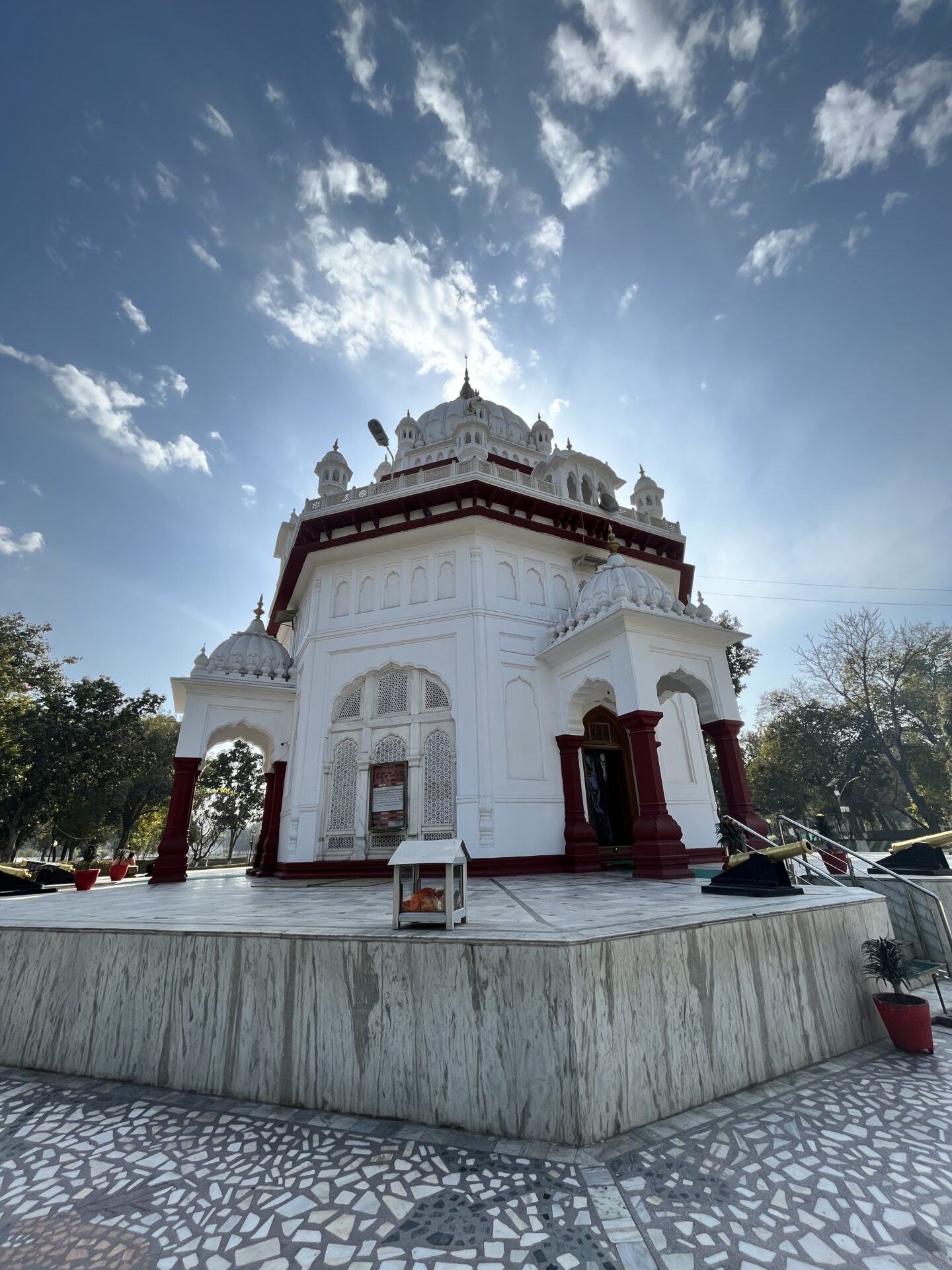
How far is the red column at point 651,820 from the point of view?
8.27 meters

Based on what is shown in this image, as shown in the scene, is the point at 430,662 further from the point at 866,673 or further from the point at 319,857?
the point at 866,673

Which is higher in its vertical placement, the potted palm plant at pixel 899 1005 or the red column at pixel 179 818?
the red column at pixel 179 818

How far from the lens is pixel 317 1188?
2.79 metres

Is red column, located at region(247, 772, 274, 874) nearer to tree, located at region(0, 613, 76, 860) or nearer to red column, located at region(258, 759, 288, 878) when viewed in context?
red column, located at region(258, 759, 288, 878)

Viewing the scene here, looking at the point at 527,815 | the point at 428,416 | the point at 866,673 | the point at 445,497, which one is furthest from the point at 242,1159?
the point at 866,673

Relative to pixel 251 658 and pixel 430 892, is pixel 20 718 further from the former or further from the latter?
Result: pixel 430 892

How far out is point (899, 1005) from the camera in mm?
4492

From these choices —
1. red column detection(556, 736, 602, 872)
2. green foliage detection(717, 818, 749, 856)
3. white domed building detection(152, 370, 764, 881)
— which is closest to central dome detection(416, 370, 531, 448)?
white domed building detection(152, 370, 764, 881)

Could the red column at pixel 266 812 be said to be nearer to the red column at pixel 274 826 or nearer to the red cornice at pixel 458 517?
the red column at pixel 274 826

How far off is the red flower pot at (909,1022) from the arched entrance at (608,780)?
24.2 ft

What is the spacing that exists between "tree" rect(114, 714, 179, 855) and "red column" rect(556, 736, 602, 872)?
2578cm

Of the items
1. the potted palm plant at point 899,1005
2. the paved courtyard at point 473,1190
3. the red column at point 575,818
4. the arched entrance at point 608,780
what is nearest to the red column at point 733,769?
the arched entrance at point 608,780

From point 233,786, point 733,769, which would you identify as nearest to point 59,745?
point 233,786

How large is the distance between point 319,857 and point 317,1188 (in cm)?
898
